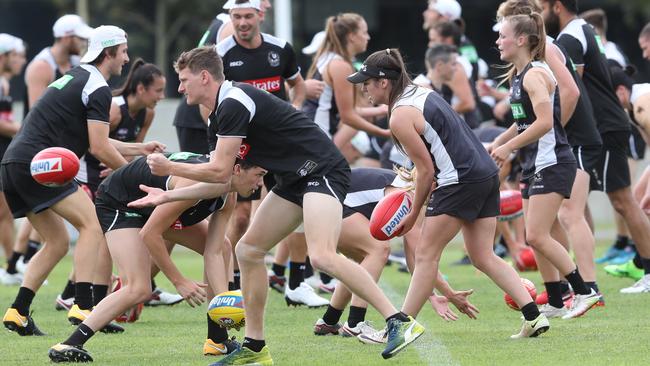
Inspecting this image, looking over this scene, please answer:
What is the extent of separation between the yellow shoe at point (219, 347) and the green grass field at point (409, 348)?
2.7 inches

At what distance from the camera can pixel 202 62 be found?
22.6 feet

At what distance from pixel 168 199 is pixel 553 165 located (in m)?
2.94

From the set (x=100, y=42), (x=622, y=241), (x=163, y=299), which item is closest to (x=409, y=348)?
(x=100, y=42)

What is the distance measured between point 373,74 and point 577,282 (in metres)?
2.37

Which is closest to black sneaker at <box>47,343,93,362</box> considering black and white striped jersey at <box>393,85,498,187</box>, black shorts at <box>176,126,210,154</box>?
black and white striped jersey at <box>393,85,498,187</box>

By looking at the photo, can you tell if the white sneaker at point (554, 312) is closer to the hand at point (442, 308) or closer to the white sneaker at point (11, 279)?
the hand at point (442, 308)

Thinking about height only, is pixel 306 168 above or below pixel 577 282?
above

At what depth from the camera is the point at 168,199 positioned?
6695mm

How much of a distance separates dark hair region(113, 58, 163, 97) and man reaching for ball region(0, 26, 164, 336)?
3.09ft

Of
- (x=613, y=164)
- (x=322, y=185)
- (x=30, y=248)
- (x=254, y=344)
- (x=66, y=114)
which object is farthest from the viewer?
(x=30, y=248)

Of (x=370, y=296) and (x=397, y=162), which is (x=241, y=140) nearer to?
(x=370, y=296)

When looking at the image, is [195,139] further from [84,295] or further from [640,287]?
[640,287]

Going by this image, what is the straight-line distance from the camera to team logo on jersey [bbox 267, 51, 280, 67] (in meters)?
10.2

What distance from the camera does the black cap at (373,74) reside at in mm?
7215
